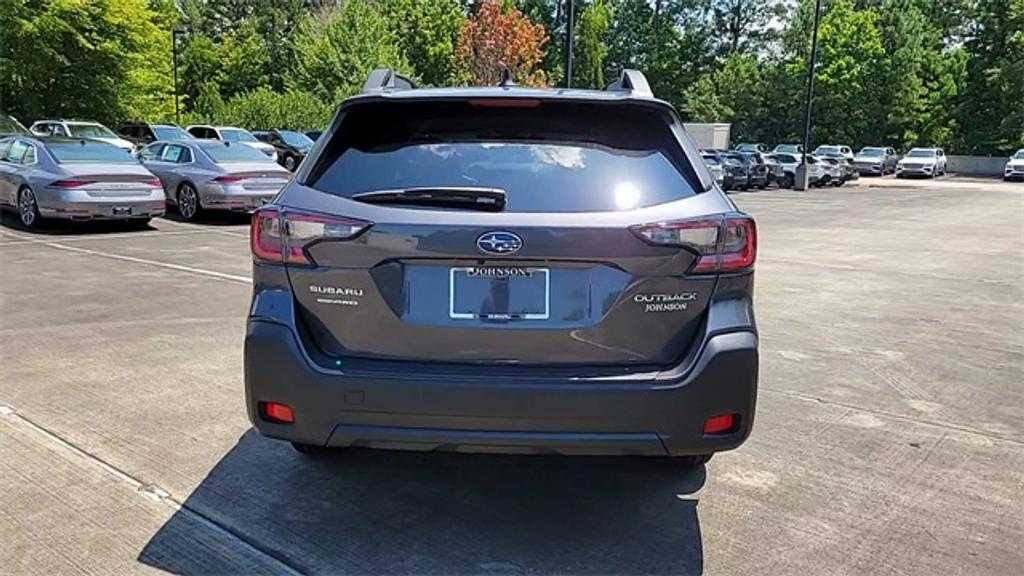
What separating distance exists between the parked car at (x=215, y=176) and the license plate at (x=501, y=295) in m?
12.0

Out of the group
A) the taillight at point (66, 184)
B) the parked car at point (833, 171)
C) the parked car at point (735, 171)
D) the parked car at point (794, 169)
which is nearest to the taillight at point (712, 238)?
the taillight at point (66, 184)

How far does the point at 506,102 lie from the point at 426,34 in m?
52.2

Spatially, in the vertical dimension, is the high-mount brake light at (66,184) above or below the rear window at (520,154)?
below

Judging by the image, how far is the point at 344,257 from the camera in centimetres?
297

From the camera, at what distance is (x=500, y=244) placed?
286 centimetres

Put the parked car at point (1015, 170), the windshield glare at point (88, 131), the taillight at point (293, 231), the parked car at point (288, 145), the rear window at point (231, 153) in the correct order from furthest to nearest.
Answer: the parked car at point (1015, 170) < the parked car at point (288, 145) < the windshield glare at point (88, 131) < the rear window at point (231, 153) < the taillight at point (293, 231)

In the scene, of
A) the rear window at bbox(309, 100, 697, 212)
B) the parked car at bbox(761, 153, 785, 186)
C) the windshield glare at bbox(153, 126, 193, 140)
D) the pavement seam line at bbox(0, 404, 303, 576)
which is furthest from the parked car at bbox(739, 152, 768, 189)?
the pavement seam line at bbox(0, 404, 303, 576)

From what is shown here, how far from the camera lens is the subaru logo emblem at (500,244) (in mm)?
2854

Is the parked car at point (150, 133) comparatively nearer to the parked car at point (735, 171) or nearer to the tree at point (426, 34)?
the parked car at point (735, 171)

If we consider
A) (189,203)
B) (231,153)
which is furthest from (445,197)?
(189,203)

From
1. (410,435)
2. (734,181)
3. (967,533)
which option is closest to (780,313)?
(967,533)

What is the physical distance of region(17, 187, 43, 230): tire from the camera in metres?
13.0

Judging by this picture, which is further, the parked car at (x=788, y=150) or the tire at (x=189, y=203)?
the parked car at (x=788, y=150)

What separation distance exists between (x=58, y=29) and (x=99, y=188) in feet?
83.7
